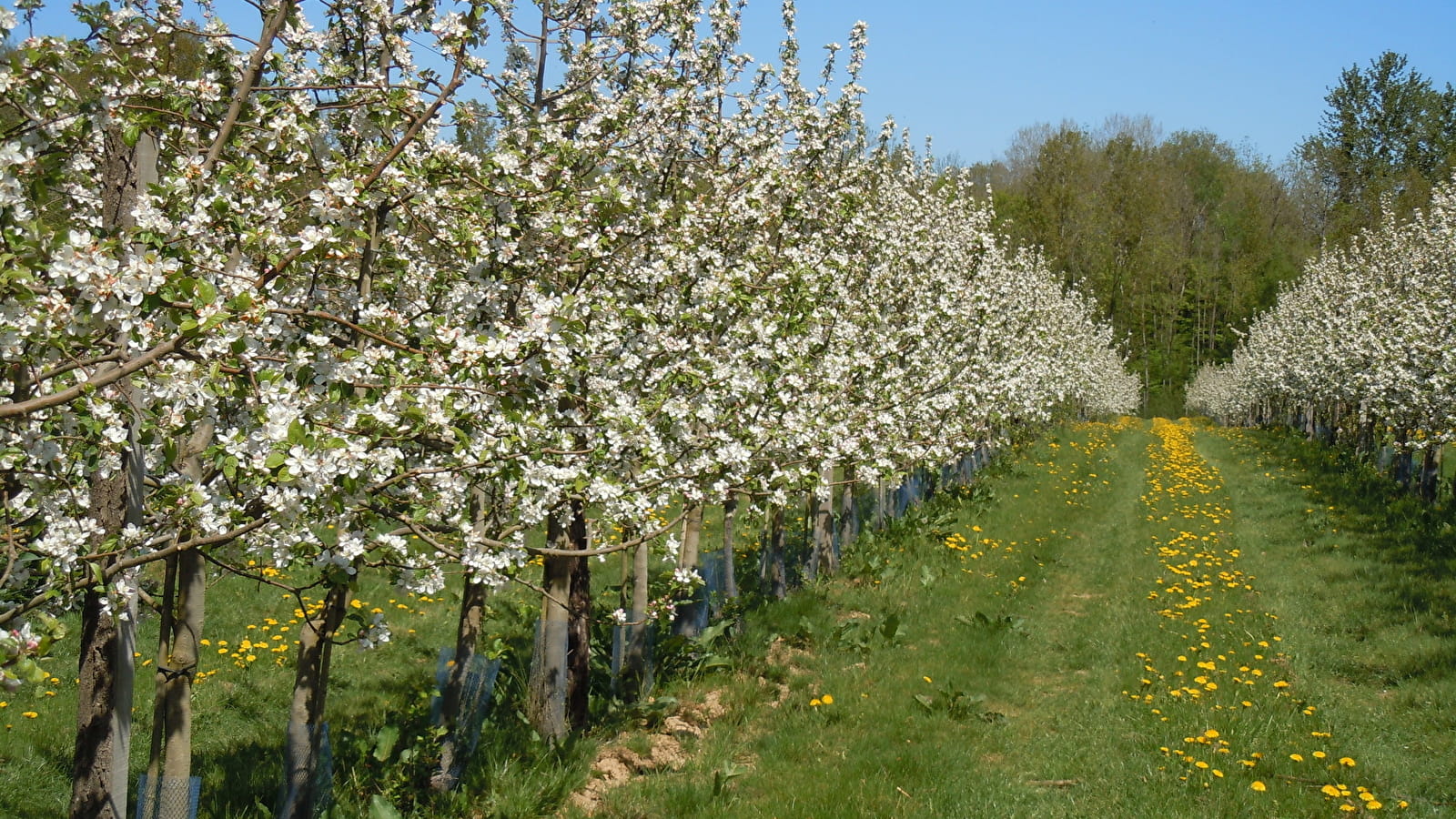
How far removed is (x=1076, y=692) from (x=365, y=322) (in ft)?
26.3

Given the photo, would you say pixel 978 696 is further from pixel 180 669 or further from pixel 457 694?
pixel 180 669

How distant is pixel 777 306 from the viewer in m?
8.44

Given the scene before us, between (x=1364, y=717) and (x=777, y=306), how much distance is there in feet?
21.5

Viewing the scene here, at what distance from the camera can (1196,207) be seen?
278ft

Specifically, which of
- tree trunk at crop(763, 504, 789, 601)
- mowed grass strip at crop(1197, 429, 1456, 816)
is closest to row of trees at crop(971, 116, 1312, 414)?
mowed grass strip at crop(1197, 429, 1456, 816)

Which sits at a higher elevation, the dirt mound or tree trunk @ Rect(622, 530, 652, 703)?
tree trunk @ Rect(622, 530, 652, 703)

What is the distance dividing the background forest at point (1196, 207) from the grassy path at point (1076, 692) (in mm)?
42933

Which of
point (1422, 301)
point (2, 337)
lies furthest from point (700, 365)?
point (1422, 301)

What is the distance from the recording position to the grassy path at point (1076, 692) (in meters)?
7.28

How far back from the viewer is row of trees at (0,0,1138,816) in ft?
11.8

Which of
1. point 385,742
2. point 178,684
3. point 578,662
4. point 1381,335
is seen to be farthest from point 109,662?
point 1381,335

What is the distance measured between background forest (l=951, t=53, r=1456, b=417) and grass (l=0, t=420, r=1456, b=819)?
141ft

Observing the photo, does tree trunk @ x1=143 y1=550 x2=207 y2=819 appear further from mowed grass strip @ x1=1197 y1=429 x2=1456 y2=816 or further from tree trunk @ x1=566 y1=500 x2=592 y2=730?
mowed grass strip @ x1=1197 y1=429 x2=1456 y2=816

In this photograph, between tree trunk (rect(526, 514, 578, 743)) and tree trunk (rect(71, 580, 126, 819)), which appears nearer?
tree trunk (rect(71, 580, 126, 819))
